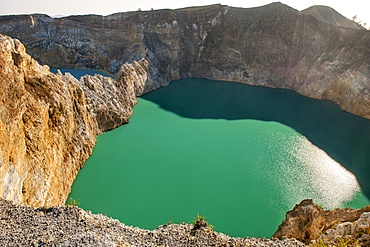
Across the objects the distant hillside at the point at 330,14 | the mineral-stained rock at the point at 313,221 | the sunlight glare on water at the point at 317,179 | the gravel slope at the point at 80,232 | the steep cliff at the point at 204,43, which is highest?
the distant hillside at the point at 330,14

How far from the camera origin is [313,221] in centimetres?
1709

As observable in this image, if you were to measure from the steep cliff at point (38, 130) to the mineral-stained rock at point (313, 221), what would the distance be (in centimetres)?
1635

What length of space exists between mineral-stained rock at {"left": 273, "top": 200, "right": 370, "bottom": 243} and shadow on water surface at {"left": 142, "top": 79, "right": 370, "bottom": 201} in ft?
34.2

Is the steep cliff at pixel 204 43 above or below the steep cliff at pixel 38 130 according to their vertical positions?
above

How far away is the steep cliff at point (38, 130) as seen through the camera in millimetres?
18531

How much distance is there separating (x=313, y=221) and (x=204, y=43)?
5693cm

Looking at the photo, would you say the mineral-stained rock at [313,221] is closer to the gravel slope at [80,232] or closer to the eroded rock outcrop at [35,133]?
the gravel slope at [80,232]

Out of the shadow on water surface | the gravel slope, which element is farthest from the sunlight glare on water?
the gravel slope

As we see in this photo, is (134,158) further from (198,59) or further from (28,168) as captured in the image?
(198,59)

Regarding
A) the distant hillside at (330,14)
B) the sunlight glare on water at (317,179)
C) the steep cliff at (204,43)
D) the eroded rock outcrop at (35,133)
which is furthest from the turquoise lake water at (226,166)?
the distant hillside at (330,14)

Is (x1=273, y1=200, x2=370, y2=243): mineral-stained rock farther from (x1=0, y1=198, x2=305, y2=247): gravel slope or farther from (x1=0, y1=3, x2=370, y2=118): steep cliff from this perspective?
(x1=0, y1=3, x2=370, y2=118): steep cliff

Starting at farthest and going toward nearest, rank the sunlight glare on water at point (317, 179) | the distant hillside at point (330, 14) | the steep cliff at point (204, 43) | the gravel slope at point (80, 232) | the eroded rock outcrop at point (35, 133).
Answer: the distant hillside at point (330, 14), the steep cliff at point (204, 43), the sunlight glare on water at point (317, 179), the eroded rock outcrop at point (35, 133), the gravel slope at point (80, 232)

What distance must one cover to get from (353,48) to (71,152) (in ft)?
158

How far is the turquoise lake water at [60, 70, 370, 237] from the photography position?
22.8 metres
